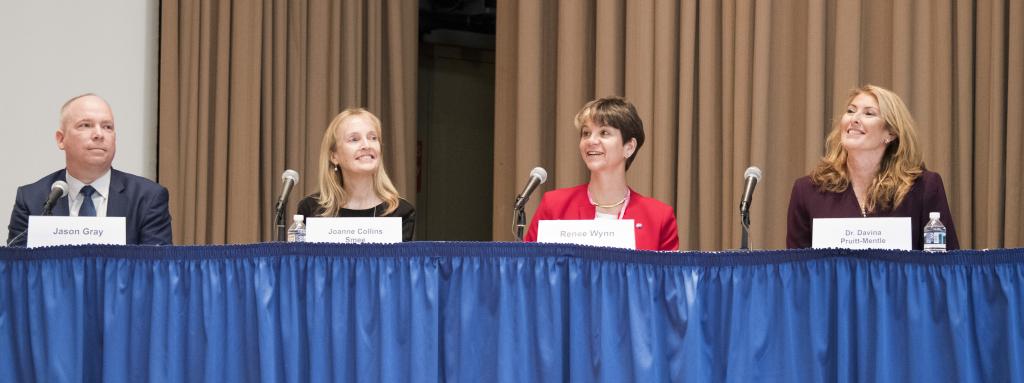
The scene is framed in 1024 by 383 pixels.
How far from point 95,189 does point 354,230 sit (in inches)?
44.4

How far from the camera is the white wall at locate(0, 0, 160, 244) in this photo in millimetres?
4953

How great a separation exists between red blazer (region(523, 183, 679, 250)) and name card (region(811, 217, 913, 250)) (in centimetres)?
83

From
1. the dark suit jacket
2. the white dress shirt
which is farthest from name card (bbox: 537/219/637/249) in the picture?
the white dress shirt

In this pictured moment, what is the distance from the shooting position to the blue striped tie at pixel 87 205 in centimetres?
356

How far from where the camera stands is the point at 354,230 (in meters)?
2.96

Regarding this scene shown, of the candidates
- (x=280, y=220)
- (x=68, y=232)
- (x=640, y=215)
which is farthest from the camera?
(x=640, y=215)

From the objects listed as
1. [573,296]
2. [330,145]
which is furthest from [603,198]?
[573,296]

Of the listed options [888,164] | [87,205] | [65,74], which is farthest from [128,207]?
[888,164]

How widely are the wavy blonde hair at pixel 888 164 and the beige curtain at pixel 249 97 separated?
2.77m

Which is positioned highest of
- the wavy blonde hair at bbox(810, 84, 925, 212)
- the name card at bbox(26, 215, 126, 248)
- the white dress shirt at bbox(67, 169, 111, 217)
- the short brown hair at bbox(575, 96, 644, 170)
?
the short brown hair at bbox(575, 96, 644, 170)

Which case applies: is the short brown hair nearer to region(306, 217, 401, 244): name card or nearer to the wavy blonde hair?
the wavy blonde hair

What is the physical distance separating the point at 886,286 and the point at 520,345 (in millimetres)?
823

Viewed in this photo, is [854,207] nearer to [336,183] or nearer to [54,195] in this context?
[336,183]

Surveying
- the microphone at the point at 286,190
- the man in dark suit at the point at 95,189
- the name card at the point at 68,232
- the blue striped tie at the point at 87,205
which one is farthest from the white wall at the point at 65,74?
the name card at the point at 68,232
